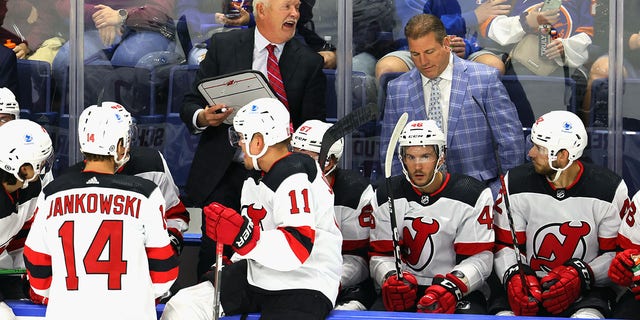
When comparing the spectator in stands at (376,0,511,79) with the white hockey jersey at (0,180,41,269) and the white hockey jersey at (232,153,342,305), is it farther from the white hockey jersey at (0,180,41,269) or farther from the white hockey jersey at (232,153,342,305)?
→ the white hockey jersey at (0,180,41,269)

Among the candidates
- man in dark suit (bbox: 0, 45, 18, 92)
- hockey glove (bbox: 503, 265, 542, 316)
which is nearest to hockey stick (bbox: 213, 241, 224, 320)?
hockey glove (bbox: 503, 265, 542, 316)

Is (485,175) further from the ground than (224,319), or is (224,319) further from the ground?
(485,175)

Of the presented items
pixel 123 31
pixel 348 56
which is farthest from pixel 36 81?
pixel 348 56

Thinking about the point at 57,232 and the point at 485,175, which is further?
the point at 485,175

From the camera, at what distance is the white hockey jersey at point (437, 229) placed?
14.2 ft

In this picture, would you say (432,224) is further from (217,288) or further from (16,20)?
(16,20)

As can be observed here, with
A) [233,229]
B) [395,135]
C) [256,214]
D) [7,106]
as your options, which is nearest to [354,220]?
[395,135]

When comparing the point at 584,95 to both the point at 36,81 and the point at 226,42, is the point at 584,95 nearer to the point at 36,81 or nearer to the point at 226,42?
the point at 226,42

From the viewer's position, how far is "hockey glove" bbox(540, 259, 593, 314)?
162 inches

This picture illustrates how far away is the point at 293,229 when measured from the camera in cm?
360

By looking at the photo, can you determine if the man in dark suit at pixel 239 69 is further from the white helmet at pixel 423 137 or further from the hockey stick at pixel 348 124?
the hockey stick at pixel 348 124

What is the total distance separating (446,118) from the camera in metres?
4.81

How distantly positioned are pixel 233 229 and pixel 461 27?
6.58 ft

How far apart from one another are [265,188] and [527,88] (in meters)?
1.80
